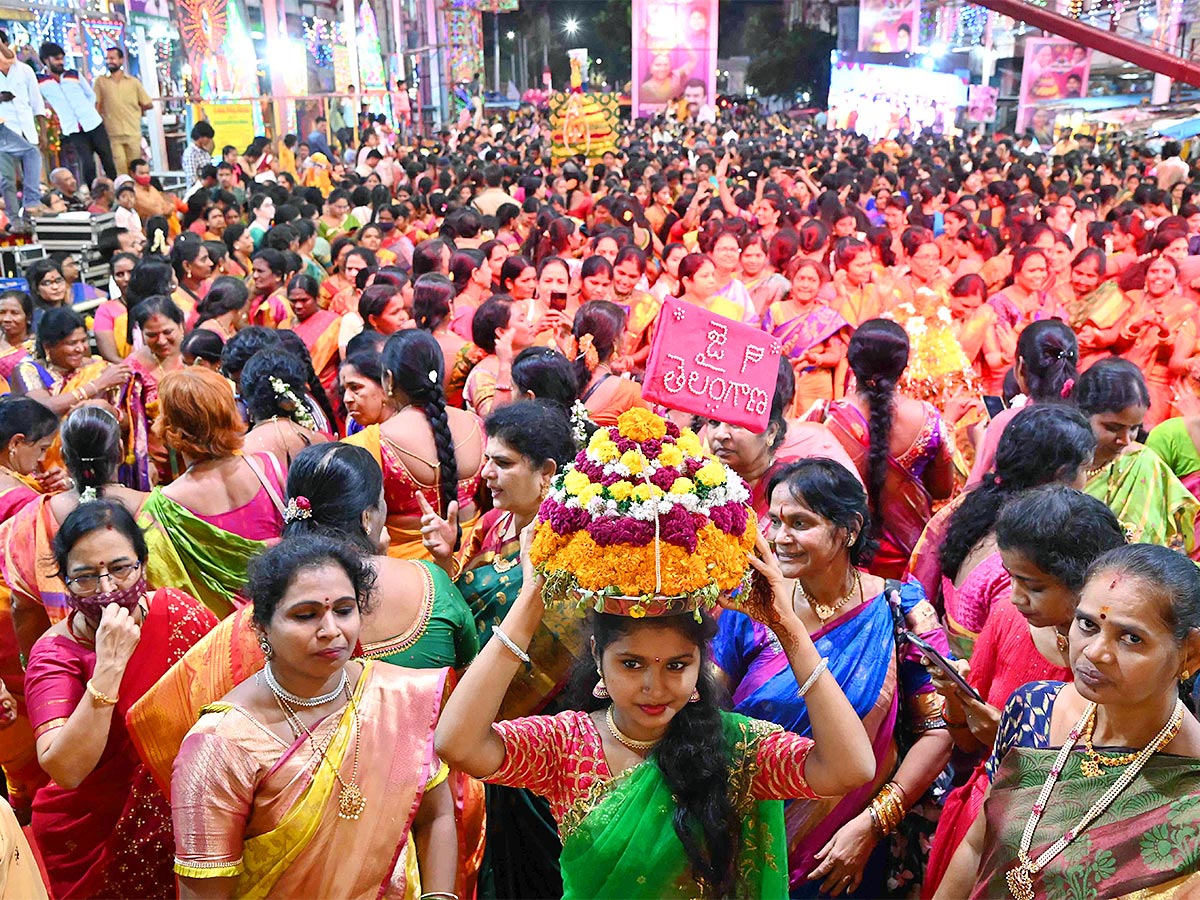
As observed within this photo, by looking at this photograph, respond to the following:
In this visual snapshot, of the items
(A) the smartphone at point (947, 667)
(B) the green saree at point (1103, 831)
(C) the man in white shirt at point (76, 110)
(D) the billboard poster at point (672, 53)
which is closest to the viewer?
(B) the green saree at point (1103, 831)

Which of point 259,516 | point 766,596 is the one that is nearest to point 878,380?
point 259,516

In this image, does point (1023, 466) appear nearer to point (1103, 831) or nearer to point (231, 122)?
point (1103, 831)

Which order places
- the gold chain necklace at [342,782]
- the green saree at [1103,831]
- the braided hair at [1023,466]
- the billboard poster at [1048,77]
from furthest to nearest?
the billboard poster at [1048,77], the braided hair at [1023,466], the gold chain necklace at [342,782], the green saree at [1103,831]

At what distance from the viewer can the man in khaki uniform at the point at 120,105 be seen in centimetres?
1237

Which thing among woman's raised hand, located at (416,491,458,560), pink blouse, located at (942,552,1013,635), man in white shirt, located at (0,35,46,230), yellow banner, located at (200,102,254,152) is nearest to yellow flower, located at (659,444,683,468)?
pink blouse, located at (942,552,1013,635)

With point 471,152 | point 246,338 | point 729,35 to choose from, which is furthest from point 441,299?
point 729,35

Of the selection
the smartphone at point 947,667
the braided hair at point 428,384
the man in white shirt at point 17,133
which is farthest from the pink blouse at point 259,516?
the man in white shirt at point 17,133

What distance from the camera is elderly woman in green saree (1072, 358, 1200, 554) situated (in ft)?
10.5

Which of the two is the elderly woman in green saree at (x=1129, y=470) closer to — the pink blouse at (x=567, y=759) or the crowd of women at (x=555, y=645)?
the crowd of women at (x=555, y=645)

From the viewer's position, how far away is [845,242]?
7102 mm

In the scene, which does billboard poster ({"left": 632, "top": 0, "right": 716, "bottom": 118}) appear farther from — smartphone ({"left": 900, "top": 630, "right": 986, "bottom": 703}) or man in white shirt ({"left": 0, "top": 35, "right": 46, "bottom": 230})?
smartphone ({"left": 900, "top": 630, "right": 986, "bottom": 703})

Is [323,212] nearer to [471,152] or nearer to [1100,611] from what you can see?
[471,152]

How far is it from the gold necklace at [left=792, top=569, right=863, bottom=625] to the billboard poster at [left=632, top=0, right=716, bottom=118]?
2688 centimetres

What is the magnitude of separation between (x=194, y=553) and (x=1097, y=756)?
7.68ft
